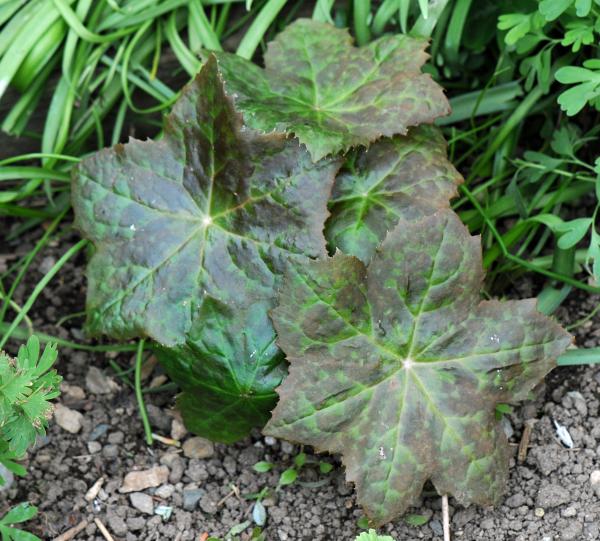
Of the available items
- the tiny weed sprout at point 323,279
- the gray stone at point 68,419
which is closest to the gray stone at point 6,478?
the gray stone at point 68,419

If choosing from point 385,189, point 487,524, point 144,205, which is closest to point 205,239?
point 144,205

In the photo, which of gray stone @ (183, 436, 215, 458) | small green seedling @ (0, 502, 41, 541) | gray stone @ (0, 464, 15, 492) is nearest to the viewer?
small green seedling @ (0, 502, 41, 541)

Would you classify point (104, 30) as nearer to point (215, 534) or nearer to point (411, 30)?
point (411, 30)

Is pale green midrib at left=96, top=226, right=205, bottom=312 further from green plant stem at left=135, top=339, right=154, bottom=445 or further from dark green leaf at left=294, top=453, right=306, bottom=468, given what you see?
dark green leaf at left=294, top=453, right=306, bottom=468

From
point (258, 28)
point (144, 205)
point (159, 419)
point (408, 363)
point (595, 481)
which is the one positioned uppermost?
point (258, 28)

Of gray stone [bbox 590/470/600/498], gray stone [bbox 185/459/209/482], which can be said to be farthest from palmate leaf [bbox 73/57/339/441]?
gray stone [bbox 590/470/600/498]

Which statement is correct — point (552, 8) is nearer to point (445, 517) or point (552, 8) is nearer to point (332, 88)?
point (332, 88)

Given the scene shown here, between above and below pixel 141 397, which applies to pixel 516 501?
below
